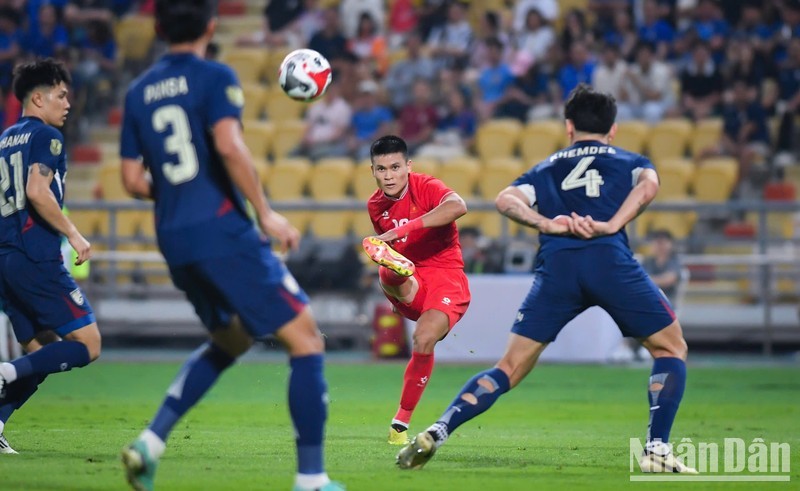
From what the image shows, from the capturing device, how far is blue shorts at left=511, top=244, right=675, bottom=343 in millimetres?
7164

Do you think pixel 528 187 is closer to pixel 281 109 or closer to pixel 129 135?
pixel 129 135

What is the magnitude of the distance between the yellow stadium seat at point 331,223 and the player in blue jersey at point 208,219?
1197cm

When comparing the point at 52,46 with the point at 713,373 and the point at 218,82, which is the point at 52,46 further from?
the point at 218,82

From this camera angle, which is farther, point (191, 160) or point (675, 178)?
point (675, 178)

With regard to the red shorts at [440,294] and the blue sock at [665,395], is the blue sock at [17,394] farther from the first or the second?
the blue sock at [665,395]

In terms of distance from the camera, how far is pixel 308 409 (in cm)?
588

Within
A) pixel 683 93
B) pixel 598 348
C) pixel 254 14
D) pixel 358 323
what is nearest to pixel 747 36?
pixel 683 93

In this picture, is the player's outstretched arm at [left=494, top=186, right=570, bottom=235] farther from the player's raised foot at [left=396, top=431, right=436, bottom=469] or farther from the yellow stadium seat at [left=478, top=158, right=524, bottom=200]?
the yellow stadium seat at [left=478, top=158, right=524, bottom=200]

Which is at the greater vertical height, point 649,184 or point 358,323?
point 649,184

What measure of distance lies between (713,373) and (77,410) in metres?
7.76

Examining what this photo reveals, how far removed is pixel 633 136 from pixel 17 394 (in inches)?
487

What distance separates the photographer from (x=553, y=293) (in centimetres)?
730

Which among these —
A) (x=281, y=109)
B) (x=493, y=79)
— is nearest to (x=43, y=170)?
(x=493, y=79)

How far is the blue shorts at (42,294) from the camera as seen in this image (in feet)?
26.4
